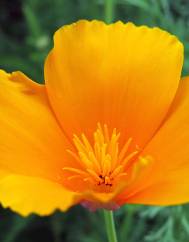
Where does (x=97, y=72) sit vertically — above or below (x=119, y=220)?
above

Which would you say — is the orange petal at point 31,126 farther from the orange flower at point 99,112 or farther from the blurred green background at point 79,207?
the blurred green background at point 79,207

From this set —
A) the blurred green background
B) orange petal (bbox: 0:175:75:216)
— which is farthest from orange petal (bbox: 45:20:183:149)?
the blurred green background

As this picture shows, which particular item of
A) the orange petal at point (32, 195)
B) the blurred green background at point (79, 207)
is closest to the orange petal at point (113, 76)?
the orange petal at point (32, 195)

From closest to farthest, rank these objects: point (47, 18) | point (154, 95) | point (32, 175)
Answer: point (32, 175) < point (154, 95) < point (47, 18)

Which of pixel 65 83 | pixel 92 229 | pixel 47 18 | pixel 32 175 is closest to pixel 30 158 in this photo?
pixel 32 175

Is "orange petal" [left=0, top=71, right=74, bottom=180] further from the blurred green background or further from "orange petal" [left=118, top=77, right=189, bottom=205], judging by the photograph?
the blurred green background

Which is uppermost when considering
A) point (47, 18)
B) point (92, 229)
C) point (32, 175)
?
point (47, 18)

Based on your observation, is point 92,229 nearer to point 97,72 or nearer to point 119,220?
point 119,220

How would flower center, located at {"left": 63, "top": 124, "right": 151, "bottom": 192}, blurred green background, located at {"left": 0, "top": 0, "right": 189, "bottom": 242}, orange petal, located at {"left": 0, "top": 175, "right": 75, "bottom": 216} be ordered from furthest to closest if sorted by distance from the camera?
blurred green background, located at {"left": 0, "top": 0, "right": 189, "bottom": 242} → flower center, located at {"left": 63, "top": 124, "right": 151, "bottom": 192} → orange petal, located at {"left": 0, "top": 175, "right": 75, "bottom": 216}
